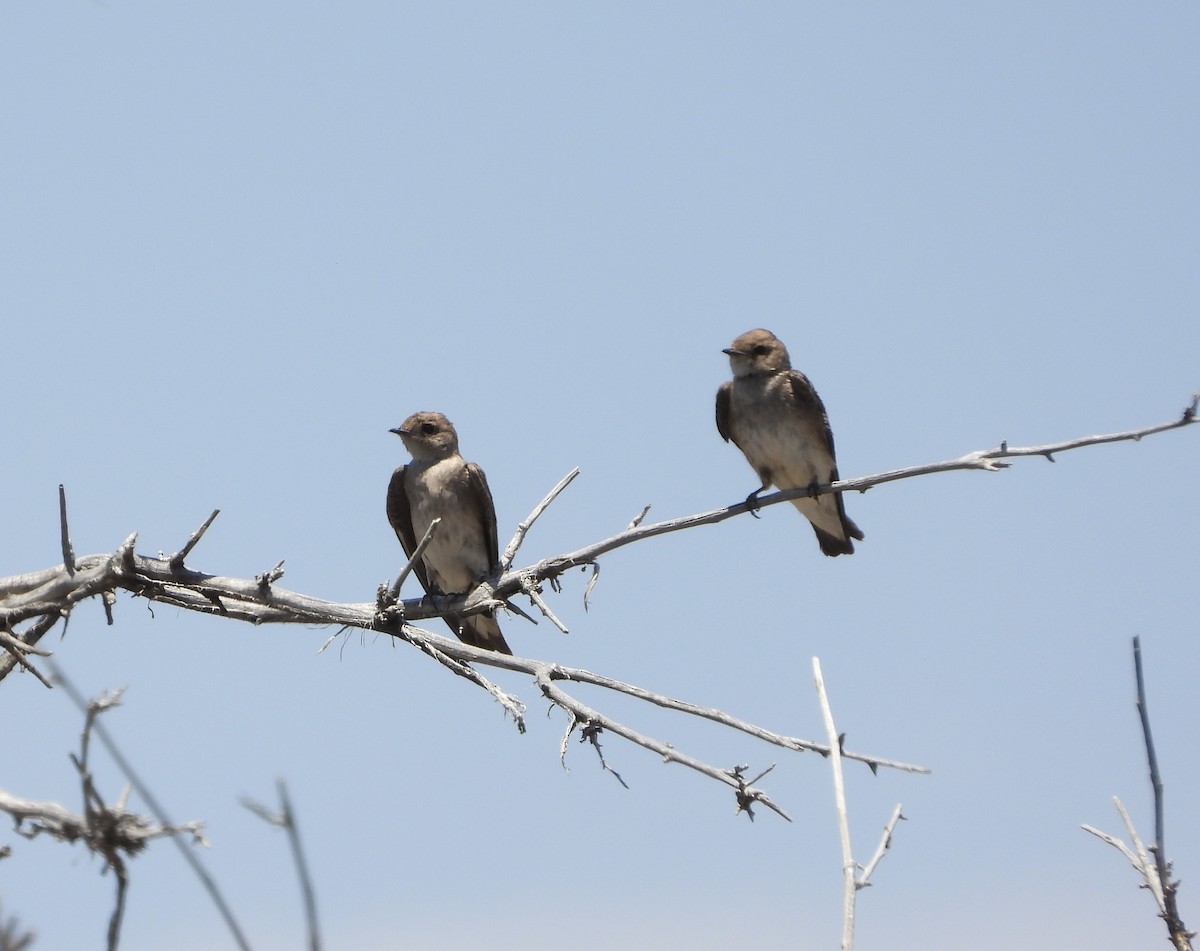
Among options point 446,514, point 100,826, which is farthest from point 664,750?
point 446,514

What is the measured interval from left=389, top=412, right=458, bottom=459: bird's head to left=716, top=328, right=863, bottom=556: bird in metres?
2.08

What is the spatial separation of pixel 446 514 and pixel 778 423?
8.17 ft

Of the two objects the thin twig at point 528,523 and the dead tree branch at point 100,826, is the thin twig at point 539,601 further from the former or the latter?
the dead tree branch at point 100,826

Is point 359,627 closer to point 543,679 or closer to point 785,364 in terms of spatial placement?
point 543,679

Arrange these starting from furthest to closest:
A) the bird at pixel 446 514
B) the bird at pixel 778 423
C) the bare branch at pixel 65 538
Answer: the bird at pixel 778 423 → the bird at pixel 446 514 → the bare branch at pixel 65 538

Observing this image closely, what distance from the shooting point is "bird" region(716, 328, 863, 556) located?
10.3m

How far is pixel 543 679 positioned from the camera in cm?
562

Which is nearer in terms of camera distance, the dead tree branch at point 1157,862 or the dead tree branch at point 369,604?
the dead tree branch at point 1157,862

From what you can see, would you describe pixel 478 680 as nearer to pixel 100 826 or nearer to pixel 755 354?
pixel 100 826

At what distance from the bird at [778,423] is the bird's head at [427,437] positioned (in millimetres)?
2080

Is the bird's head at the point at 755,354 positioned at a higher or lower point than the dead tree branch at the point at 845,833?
higher

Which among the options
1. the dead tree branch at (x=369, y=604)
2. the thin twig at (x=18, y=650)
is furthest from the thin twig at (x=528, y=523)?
the thin twig at (x=18, y=650)

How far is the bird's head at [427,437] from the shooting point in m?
10.8

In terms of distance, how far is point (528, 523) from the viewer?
6.86 meters
